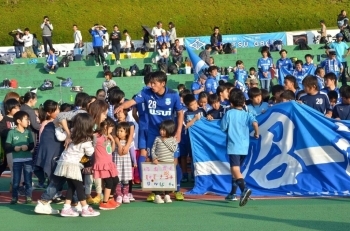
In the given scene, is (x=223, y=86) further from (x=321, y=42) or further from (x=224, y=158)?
(x=321, y=42)

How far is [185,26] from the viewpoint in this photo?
130 feet

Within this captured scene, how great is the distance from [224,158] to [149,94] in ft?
5.37

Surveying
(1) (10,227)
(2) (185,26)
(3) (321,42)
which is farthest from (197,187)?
(2) (185,26)

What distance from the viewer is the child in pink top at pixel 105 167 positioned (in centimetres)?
922

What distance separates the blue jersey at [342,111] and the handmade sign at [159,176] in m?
2.58

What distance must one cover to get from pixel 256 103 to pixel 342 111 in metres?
1.37

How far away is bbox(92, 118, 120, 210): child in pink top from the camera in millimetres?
9219

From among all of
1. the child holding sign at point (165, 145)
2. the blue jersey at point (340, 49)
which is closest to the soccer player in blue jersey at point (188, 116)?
the child holding sign at point (165, 145)

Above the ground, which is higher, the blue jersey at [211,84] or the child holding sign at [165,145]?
the blue jersey at [211,84]

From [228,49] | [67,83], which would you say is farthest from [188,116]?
[228,49]

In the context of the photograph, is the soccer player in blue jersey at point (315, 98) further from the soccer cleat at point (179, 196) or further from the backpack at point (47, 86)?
the backpack at point (47, 86)

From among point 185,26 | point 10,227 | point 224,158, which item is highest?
point 185,26

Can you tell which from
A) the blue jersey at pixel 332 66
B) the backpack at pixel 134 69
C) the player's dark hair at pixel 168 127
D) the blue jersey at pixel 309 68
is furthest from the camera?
the backpack at pixel 134 69

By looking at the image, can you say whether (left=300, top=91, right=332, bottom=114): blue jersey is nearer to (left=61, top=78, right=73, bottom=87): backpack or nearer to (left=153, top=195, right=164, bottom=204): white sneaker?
(left=153, top=195, right=164, bottom=204): white sneaker
